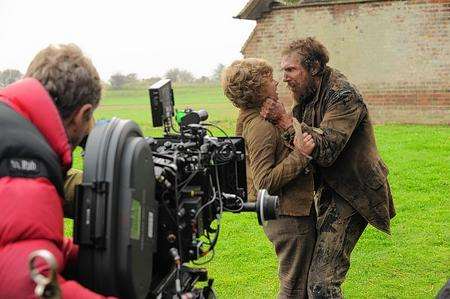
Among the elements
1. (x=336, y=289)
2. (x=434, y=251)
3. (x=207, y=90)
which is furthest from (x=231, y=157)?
(x=207, y=90)

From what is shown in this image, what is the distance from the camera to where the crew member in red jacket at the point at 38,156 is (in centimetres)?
176

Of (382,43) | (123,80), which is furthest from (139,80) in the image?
(382,43)

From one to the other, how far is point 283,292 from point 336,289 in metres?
0.45

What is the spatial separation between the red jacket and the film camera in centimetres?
13

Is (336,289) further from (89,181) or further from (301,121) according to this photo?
(89,181)

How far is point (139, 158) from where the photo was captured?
84.7 inches

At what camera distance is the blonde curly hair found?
3900 mm

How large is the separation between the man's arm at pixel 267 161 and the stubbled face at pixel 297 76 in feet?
0.94

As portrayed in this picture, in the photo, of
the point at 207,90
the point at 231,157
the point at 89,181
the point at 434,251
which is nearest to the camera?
the point at 89,181

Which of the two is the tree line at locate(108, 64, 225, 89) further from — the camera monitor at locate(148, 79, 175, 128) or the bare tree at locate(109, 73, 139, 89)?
the camera monitor at locate(148, 79, 175, 128)

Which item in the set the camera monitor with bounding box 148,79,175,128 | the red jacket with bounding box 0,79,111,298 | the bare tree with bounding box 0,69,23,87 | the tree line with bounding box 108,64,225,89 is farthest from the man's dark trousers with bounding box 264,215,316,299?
the tree line with bounding box 108,64,225,89

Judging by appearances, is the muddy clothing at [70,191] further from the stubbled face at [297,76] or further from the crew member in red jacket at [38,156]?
the stubbled face at [297,76]

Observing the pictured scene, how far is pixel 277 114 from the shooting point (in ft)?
12.5

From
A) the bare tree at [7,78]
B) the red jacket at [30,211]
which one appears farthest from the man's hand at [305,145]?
the red jacket at [30,211]
